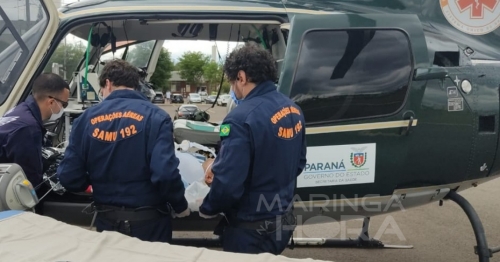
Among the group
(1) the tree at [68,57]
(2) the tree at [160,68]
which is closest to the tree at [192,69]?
(2) the tree at [160,68]

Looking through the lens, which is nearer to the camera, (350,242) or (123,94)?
(123,94)

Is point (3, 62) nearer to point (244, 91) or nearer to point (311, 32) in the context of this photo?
point (244, 91)

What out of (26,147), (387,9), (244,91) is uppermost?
(387,9)

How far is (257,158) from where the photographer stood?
271 centimetres

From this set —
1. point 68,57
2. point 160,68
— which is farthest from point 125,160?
point 160,68

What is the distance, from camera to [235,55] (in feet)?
9.27

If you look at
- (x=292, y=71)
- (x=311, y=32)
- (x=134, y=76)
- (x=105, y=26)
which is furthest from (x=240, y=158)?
(x=105, y=26)

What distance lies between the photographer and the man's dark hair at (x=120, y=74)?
9.44 ft

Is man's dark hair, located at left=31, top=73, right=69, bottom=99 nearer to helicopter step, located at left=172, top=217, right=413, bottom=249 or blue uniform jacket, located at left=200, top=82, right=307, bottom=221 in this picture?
blue uniform jacket, located at left=200, top=82, right=307, bottom=221

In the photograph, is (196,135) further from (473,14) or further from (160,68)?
(160,68)

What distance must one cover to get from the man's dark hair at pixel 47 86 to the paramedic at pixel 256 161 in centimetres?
121

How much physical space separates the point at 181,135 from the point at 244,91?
1.51m

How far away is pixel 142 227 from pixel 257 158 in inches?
30.7

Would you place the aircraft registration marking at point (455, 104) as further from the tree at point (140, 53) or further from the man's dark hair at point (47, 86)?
the tree at point (140, 53)
